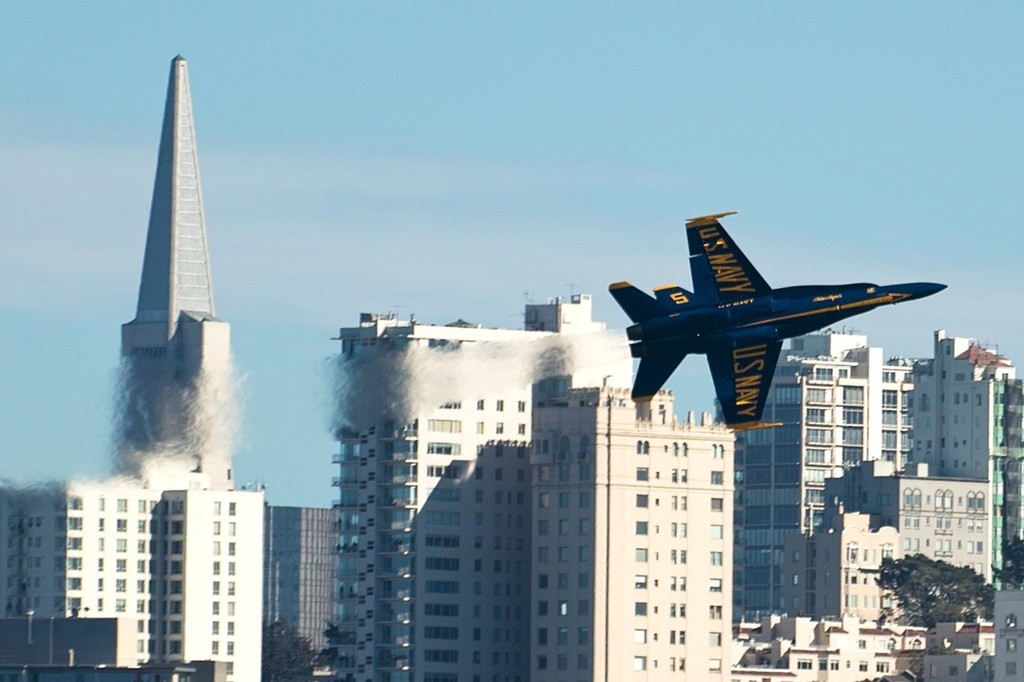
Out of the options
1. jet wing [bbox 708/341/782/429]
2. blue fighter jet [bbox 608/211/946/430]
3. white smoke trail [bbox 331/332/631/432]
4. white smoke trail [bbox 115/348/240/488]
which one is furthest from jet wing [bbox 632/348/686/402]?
white smoke trail [bbox 115/348/240/488]

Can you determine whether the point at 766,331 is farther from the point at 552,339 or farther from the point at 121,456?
the point at 121,456

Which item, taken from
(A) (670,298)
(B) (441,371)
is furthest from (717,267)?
(B) (441,371)

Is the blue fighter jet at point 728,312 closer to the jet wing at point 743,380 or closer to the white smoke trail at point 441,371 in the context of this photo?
the jet wing at point 743,380

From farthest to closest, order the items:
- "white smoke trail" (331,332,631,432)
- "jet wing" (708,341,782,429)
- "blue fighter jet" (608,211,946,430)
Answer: "white smoke trail" (331,332,631,432)
"jet wing" (708,341,782,429)
"blue fighter jet" (608,211,946,430)

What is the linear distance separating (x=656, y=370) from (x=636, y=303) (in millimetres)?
2894

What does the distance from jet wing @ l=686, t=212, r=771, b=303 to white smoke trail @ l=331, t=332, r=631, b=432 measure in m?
35.9

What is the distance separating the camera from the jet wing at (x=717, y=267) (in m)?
126

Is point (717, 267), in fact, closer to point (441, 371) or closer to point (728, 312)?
point (728, 312)

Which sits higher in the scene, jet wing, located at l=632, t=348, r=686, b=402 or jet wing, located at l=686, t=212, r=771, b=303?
jet wing, located at l=686, t=212, r=771, b=303

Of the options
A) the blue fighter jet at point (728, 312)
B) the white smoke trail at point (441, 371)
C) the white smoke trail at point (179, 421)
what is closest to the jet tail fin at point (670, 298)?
the blue fighter jet at point (728, 312)

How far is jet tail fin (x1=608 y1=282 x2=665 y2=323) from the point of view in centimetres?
12369

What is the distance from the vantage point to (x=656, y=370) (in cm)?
12475

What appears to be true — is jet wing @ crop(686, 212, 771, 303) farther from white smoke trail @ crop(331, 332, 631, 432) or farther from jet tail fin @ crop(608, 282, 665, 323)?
white smoke trail @ crop(331, 332, 631, 432)

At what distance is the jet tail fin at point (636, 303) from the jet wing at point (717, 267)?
2.80 meters
